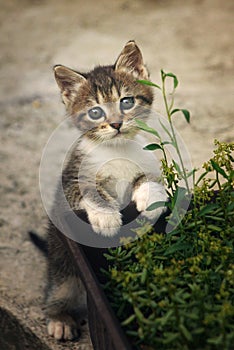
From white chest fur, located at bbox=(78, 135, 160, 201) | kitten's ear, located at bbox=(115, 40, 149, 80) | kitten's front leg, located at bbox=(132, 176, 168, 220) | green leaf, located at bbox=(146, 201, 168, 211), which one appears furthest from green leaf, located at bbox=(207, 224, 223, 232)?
kitten's ear, located at bbox=(115, 40, 149, 80)

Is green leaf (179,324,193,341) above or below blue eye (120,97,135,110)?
below

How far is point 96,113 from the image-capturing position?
7.82ft

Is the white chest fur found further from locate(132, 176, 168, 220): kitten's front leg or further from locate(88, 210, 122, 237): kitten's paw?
locate(88, 210, 122, 237): kitten's paw

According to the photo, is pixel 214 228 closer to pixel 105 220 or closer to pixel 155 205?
pixel 155 205

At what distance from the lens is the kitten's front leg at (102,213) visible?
204cm

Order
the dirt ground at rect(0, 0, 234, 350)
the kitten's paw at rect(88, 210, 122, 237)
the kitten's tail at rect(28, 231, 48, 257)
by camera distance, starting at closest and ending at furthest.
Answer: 1. the kitten's paw at rect(88, 210, 122, 237)
2. the kitten's tail at rect(28, 231, 48, 257)
3. the dirt ground at rect(0, 0, 234, 350)

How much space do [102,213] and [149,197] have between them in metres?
0.19

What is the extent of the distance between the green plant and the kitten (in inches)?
15.6

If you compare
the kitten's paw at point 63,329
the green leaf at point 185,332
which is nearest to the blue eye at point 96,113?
the kitten's paw at point 63,329

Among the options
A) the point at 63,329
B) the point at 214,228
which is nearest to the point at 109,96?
the point at 214,228

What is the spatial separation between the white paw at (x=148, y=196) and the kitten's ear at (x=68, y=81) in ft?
1.78

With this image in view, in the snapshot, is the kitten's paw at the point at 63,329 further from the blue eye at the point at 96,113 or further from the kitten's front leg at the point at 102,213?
the blue eye at the point at 96,113

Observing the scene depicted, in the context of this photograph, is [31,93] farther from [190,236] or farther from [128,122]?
[190,236]

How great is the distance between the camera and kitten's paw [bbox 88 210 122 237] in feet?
6.68
